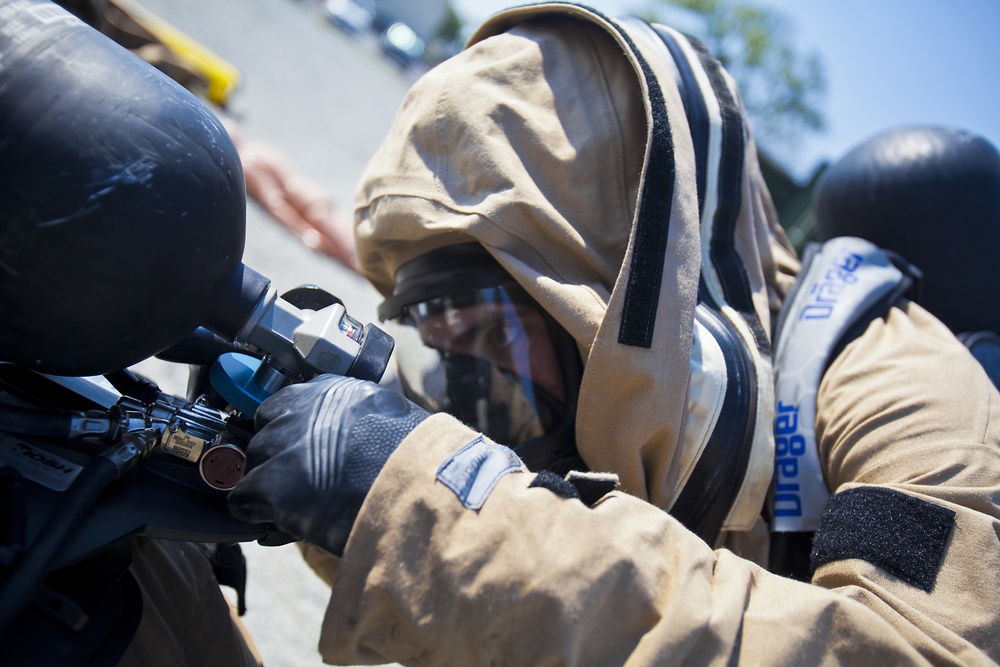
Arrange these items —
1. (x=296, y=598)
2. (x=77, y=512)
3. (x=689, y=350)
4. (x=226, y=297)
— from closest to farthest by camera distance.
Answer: (x=77, y=512) → (x=226, y=297) → (x=689, y=350) → (x=296, y=598)

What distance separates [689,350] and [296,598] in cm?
138

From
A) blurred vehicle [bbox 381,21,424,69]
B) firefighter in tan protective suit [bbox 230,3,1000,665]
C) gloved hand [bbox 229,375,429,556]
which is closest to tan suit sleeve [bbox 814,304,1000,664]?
firefighter in tan protective suit [bbox 230,3,1000,665]

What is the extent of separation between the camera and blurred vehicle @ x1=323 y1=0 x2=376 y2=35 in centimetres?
1891

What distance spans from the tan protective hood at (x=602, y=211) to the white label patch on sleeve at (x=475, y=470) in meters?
0.31

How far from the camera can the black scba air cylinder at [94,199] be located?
702 millimetres

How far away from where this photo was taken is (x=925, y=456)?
3.56 ft

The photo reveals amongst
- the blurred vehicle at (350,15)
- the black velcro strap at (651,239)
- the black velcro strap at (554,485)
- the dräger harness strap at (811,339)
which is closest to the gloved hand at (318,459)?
the black velcro strap at (554,485)

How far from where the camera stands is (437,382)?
152 cm

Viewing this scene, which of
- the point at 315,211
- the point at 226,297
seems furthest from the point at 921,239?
the point at 315,211

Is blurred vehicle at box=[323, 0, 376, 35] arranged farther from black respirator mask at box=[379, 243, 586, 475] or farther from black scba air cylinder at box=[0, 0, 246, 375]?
black scba air cylinder at box=[0, 0, 246, 375]

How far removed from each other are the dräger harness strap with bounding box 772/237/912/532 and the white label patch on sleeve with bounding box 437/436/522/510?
67 cm

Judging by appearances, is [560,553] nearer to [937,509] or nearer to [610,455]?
[610,455]

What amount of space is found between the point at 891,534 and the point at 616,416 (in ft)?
1.44

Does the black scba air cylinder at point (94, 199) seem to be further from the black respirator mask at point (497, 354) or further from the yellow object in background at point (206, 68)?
the yellow object in background at point (206, 68)
